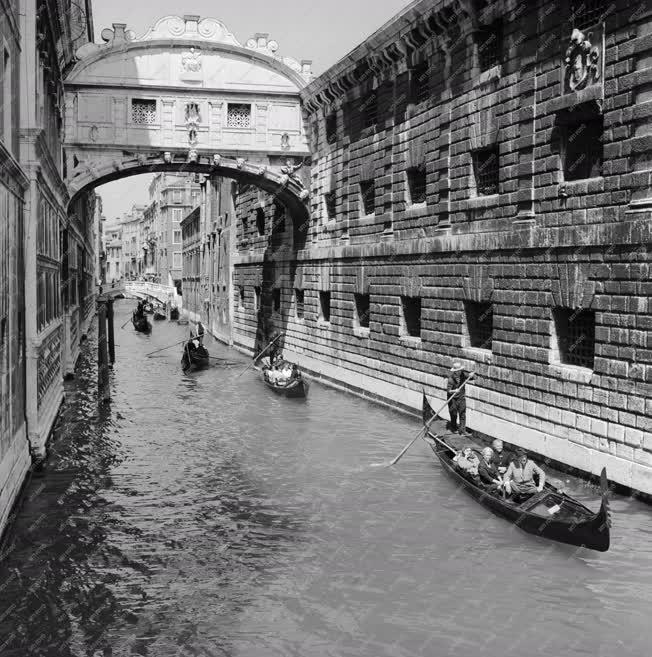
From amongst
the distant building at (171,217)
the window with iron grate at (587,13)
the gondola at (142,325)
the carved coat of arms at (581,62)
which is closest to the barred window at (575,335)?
the carved coat of arms at (581,62)

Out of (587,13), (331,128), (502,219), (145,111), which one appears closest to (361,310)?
(331,128)

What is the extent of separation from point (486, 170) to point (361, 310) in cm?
786

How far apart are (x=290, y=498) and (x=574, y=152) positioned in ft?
24.7

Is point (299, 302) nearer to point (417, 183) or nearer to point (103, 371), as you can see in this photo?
point (103, 371)

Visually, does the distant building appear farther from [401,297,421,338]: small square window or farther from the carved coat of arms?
the carved coat of arms

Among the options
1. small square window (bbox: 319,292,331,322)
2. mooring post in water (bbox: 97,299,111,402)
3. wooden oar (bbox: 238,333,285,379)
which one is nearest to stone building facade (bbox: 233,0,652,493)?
small square window (bbox: 319,292,331,322)

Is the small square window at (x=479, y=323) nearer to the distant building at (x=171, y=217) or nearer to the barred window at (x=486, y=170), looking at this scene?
the barred window at (x=486, y=170)

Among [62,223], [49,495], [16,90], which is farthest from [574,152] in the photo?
[62,223]

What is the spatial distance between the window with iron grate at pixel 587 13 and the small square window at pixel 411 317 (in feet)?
27.6

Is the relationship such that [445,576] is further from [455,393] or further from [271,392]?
[271,392]

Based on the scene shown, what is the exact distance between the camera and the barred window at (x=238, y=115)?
27.2 meters

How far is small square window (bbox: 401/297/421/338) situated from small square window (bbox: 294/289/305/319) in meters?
8.68

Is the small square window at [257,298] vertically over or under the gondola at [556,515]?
over

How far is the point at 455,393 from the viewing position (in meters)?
16.8
